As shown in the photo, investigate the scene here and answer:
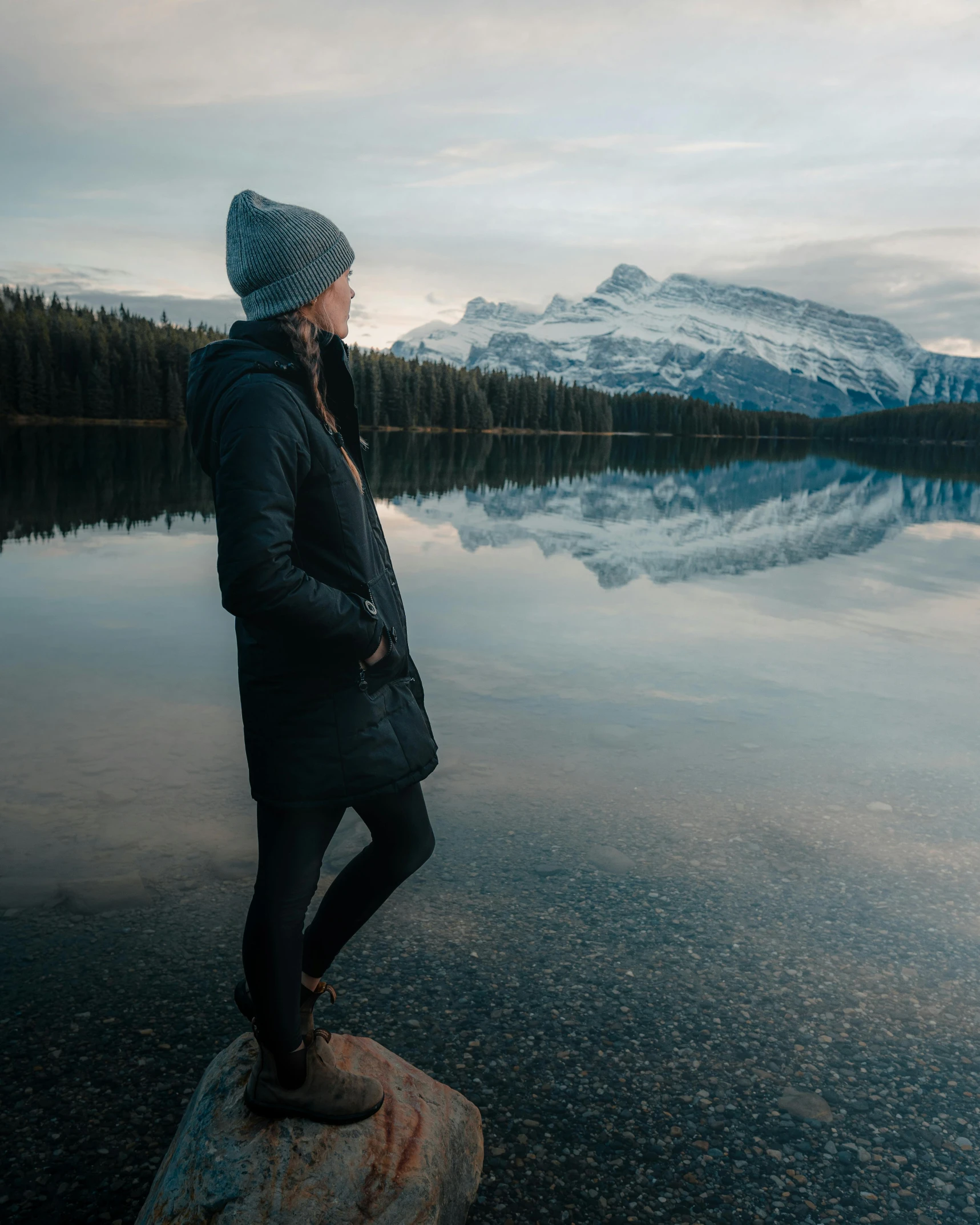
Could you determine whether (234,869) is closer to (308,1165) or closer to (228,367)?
(308,1165)

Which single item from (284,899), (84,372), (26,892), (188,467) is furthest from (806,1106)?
(84,372)

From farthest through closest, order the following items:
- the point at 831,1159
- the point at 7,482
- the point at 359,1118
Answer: the point at 7,482
the point at 831,1159
the point at 359,1118

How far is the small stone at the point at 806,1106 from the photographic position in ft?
12.2

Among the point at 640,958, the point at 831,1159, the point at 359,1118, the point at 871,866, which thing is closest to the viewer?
the point at 359,1118

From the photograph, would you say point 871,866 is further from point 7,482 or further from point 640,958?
point 7,482

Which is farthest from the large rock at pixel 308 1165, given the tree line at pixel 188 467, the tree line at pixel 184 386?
the tree line at pixel 184 386

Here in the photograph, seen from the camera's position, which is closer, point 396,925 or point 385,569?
point 385,569

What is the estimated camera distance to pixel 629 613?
14.2m

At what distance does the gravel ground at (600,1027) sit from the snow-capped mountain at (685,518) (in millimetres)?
11627

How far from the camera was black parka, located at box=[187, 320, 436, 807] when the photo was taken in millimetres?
2723

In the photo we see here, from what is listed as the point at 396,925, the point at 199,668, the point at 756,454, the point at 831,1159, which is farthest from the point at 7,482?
the point at 756,454

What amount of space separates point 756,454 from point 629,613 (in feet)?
331

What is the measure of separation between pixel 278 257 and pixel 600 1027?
11.6ft

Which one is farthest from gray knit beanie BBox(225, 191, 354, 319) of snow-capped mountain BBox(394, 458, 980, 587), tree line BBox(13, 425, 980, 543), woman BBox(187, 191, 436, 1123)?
tree line BBox(13, 425, 980, 543)
